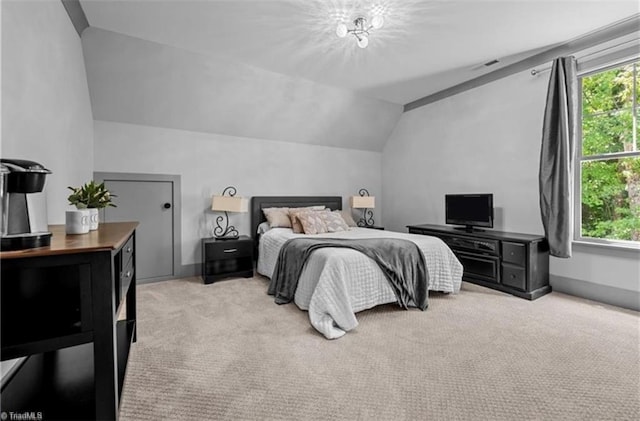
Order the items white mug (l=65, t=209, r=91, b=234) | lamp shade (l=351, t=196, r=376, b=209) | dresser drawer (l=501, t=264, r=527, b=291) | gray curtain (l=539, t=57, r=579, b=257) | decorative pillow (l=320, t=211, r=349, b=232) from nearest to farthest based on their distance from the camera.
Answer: white mug (l=65, t=209, r=91, b=234) < gray curtain (l=539, t=57, r=579, b=257) < dresser drawer (l=501, t=264, r=527, b=291) < decorative pillow (l=320, t=211, r=349, b=232) < lamp shade (l=351, t=196, r=376, b=209)

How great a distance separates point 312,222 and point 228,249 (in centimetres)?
118

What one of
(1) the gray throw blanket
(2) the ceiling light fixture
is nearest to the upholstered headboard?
(1) the gray throw blanket

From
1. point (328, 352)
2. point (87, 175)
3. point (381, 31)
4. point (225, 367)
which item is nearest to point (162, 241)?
point (87, 175)

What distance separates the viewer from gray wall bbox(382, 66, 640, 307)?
3.24 meters

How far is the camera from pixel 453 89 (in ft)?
14.9

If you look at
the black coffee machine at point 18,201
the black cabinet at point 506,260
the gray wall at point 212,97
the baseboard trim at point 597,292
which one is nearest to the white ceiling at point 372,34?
the gray wall at point 212,97

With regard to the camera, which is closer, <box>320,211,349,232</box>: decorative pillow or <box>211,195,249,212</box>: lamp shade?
<box>211,195,249,212</box>: lamp shade

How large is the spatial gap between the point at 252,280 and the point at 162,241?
4.38ft

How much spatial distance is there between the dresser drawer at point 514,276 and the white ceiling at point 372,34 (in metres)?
2.48

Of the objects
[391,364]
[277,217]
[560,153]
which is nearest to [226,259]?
[277,217]

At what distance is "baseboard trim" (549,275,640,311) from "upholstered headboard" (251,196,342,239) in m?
3.23

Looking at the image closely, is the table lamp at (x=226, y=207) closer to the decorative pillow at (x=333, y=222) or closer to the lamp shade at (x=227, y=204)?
the lamp shade at (x=227, y=204)

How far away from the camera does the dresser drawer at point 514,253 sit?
333 cm

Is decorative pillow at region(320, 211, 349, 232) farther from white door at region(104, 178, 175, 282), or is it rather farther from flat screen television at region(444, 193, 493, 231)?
white door at region(104, 178, 175, 282)
